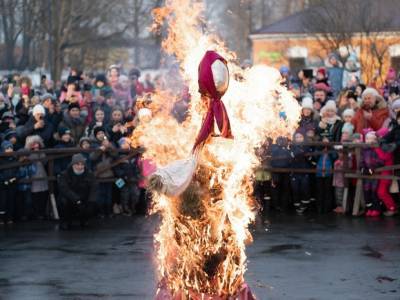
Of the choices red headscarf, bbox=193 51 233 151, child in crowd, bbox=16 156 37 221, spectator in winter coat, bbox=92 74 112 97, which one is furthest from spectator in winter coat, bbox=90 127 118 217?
red headscarf, bbox=193 51 233 151

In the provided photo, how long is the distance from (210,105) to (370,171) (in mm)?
8986

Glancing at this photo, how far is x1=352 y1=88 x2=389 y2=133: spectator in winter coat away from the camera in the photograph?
722 inches

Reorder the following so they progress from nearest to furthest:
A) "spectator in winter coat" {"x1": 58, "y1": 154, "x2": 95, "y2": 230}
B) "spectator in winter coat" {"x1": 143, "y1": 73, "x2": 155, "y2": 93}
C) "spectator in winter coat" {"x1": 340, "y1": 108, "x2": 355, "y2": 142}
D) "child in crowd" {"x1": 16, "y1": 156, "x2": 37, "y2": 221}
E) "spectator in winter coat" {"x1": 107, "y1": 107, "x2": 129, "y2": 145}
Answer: "spectator in winter coat" {"x1": 58, "y1": 154, "x2": 95, "y2": 230} → "child in crowd" {"x1": 16, "y1": 156, "x2": 37, "y2": 221} → "spectator in winter coat" {"x1": 340, "y1": 108, "x2": 355, "y2": 142} → "spectator in winter coat" {"x1": 107, "y1": 107, "x2": 129, "y2": 145} → "spectator in winter coat" {"x1": 143, "y1": 73, "x2": 155, "y2": 93}

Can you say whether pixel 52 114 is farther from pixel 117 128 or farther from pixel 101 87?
pixel 101 87

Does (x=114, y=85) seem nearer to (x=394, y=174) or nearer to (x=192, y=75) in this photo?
(x=394, y=174)

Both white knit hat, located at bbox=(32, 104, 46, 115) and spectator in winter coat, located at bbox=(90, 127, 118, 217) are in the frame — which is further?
white knit hat, located at bbox=(32, 104, 46, 115)

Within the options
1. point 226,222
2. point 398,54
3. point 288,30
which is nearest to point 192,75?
point 226,222

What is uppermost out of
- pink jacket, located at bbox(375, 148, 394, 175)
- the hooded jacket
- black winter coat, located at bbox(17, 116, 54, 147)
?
the hooded jacket

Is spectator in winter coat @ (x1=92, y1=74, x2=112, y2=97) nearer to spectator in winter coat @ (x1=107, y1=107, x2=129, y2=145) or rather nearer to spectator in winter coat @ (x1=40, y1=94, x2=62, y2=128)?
spectator in winter coat @ (x1=40, y1=94, x2=62, y2=128)

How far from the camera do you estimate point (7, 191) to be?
1783 cm

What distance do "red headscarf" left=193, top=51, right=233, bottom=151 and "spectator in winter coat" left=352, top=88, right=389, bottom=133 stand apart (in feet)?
30.7

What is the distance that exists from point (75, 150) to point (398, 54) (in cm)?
1839

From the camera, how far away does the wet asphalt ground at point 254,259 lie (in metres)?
11.6

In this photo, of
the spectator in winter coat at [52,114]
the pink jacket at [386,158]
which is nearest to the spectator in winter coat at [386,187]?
the pink jacket at [386,158]
